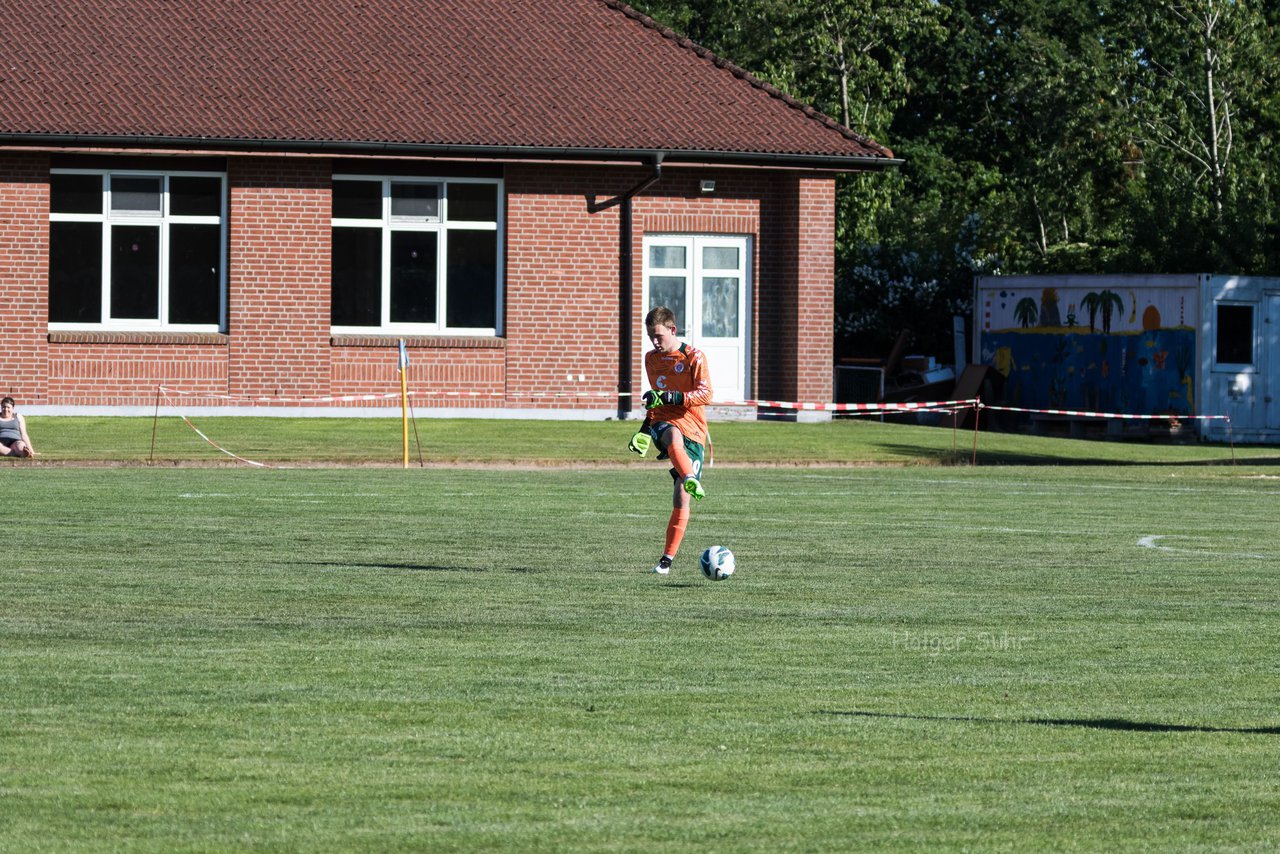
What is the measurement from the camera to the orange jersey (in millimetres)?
15172

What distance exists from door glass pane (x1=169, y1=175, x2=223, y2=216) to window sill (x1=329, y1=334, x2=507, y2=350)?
2832 millimetres

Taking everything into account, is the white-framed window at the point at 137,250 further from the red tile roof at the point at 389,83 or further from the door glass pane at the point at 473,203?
the door glass pane at the point at 473,203

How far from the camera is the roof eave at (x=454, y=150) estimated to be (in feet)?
109

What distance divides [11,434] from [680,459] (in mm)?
15652

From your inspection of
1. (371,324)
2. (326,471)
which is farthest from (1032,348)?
(326,471)

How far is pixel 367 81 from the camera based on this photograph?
36062 mm

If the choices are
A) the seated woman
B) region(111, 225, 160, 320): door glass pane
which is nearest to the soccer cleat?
the seated woman

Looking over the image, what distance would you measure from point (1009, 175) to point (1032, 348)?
2530cm

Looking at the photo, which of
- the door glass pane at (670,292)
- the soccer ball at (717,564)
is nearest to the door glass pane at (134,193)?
the door glass pane at (670,292)

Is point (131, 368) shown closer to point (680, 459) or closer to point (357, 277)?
point (357, 277)

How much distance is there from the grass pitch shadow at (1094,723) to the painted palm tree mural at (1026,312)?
114 feet

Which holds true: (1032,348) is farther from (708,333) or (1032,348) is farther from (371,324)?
(371,324)

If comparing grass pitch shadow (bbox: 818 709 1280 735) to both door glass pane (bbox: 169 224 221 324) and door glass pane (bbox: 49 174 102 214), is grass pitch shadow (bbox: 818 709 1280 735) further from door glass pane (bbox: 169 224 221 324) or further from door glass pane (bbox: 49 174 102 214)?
door glass pane (bbox: 49 174 102 214)

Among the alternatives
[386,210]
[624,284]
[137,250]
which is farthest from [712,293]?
[137,250]
